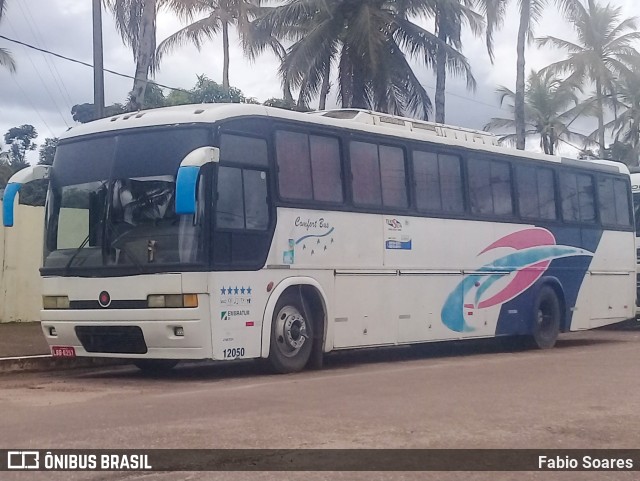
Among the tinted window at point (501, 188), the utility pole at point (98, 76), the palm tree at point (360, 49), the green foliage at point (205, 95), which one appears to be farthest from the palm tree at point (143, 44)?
the green foliage at point (205, 95)

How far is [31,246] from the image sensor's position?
61.0ft

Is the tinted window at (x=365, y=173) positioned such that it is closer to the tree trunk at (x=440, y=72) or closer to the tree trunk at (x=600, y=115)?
the tree trunk at (x=440, y=72)

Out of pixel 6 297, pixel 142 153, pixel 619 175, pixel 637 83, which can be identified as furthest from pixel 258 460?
pixel 637 83

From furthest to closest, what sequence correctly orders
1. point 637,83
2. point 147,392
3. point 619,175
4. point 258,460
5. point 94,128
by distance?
1. point 637,83
2. point 619,175
3. point 94,128
4. point 147,392
5. point 258,460

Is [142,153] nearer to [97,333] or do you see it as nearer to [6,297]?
[97,333]

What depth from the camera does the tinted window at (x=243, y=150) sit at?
38.2ft

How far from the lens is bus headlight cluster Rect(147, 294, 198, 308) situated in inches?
441

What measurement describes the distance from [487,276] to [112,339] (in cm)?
681

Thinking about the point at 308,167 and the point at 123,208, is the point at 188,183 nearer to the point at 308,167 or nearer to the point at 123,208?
the point at 123,208

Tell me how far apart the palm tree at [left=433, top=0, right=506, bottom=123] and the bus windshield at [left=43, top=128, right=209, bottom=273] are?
1653cm

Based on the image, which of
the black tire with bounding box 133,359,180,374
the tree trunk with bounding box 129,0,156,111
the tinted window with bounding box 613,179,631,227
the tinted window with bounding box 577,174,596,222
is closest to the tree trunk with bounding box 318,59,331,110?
the tree trunk with bounding box 129,0,156,111

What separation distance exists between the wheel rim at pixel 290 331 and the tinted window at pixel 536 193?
5797 mm

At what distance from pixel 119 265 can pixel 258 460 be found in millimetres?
5203

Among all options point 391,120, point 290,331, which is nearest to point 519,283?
point 391,120
